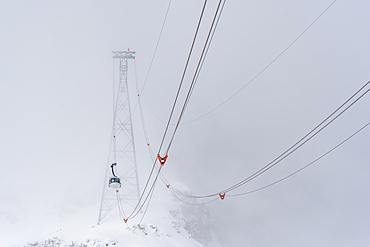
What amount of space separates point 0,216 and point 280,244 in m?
116

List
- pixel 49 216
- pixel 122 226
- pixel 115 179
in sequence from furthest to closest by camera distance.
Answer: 1. pixel 49 216
2. pixel 122 226
3. pixel 115 179

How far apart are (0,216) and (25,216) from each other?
22.5 feet

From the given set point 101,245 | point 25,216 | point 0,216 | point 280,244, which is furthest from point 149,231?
point 280,244

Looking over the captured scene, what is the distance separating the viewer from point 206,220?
85688 millimetres

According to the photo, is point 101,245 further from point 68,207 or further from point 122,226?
point 68,207

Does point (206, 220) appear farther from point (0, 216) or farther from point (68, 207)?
point (0, 216)

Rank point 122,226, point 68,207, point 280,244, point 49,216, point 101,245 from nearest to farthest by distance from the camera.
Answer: point 101,245
point 122,226
point 49,216
point 68,207
point 280,244

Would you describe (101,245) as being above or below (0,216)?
below

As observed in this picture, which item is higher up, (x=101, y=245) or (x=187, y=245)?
(x=101, y=245)

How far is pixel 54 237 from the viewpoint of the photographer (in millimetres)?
20578

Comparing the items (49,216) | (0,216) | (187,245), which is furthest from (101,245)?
(0,216)

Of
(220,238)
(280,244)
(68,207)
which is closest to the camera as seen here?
(68,207)

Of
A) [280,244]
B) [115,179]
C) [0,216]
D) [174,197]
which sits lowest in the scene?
[280,244]

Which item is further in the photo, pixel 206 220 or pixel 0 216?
pixel 206 220
